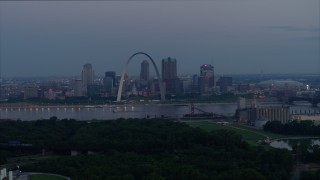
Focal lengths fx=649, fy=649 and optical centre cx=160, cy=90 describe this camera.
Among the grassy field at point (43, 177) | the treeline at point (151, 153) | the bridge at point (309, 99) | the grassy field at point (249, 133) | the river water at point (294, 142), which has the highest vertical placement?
the bridge at point (309, 99)

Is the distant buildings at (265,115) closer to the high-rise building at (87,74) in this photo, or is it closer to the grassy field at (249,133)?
the grassy field at (249,133)

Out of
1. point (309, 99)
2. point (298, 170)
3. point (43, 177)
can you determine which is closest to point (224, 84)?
point (309, 99)

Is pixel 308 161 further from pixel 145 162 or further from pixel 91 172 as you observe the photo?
pixel 91 172

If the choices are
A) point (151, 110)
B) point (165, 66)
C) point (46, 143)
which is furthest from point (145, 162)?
point (165, 66)

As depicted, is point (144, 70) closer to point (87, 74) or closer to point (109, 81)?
point (87, 74)

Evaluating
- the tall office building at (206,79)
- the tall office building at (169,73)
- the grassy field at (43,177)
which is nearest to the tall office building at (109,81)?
the tall office building at (169,73)
